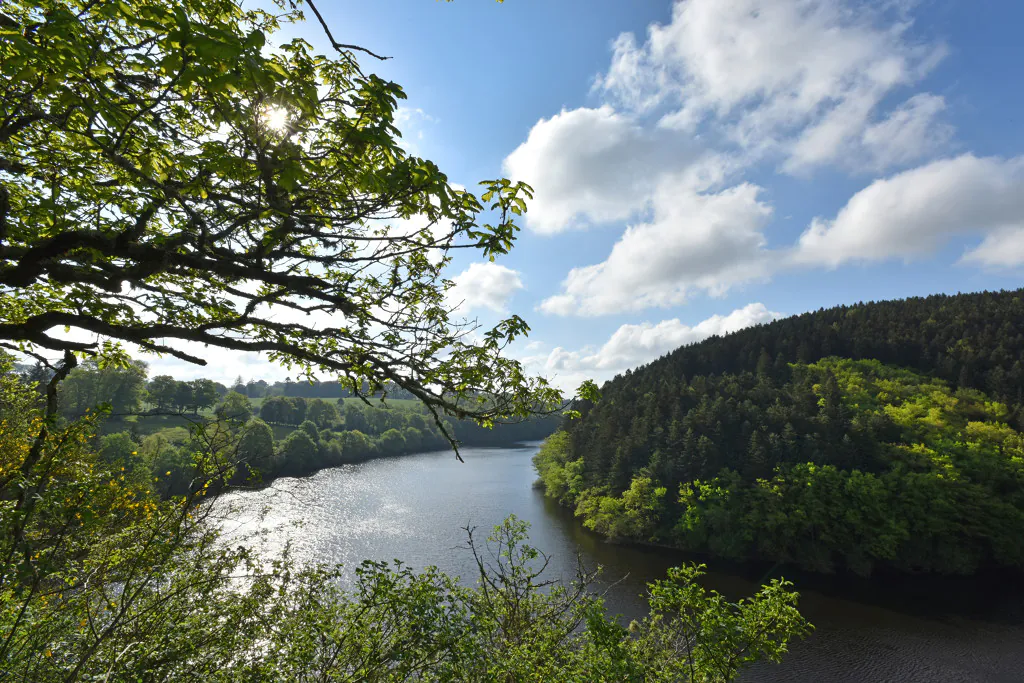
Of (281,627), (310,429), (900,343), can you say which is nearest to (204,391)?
(310,429)

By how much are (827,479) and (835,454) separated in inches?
163

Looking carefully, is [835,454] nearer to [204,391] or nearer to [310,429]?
[310,429]

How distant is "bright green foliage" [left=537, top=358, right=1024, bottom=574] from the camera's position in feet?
109

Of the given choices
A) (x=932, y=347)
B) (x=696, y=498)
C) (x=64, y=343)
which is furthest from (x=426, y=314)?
(x=932, y=347)

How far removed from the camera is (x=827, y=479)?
119 feet

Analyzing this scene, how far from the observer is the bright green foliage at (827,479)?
3312 centimetres

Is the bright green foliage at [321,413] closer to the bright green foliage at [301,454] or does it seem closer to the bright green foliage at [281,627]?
the bright green foliage at [301,454]

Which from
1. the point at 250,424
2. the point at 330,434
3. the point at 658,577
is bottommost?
the point at 658,577

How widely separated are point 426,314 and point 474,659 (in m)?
6.64

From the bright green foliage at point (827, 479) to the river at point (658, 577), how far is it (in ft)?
8.40

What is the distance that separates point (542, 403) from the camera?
5465mm

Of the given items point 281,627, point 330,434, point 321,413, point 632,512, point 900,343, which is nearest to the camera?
point 281,627

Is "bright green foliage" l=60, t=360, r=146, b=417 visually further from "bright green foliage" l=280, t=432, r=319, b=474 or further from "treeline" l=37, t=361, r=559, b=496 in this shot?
"bright green foliage" l=280, t=432, r=319, b=474

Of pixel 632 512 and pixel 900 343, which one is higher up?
pixel 900 343
